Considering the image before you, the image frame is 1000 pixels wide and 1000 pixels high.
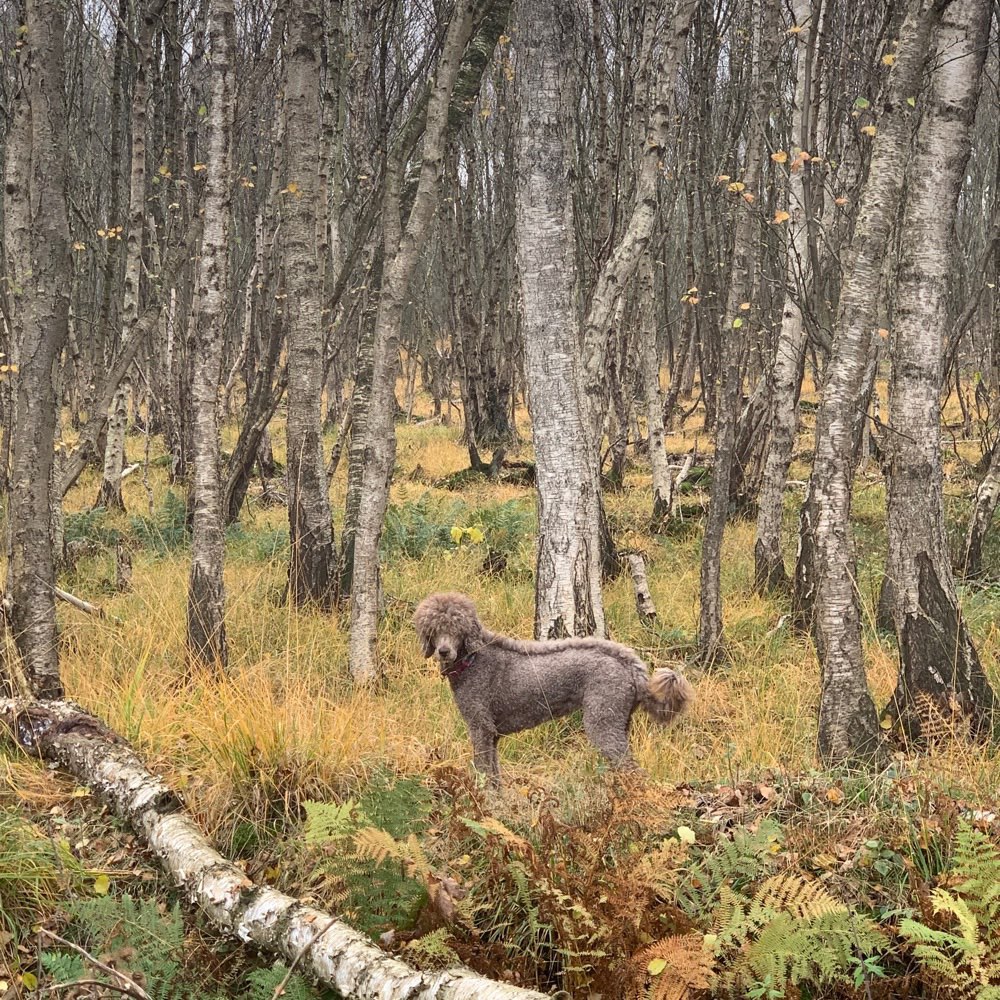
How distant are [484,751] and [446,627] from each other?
648 millimetres

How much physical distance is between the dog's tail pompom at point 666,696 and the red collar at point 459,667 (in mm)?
815

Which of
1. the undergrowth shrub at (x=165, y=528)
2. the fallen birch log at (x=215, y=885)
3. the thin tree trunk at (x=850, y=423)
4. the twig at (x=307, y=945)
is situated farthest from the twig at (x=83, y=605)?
the thin tree trunk at (x=850, y=423)

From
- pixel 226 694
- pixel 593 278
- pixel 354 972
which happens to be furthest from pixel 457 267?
pixel 354 972

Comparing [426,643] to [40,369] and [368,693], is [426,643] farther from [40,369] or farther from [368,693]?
[40,369]

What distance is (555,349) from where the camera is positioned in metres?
4.97

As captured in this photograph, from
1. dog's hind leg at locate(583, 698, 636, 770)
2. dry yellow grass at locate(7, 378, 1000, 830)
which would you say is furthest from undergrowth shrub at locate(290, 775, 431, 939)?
dog's hind leg at locate(583, 698, 636, 770)

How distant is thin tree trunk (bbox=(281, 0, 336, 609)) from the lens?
606 cm

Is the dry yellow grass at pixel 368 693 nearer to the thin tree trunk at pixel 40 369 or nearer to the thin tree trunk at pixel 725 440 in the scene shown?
the thin tree trunk at pixel 725 440

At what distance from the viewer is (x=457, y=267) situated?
49.9ft

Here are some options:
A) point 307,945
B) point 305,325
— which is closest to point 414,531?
point 305,325

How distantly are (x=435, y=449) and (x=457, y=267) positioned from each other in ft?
11.7

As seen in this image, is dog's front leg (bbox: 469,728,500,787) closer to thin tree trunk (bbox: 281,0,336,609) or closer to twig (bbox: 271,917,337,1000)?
twig (bbox: 271,917,337,1000)

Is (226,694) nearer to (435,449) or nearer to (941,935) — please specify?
(941,935)

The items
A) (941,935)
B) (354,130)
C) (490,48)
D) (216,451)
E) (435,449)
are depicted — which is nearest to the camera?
(941,935)
